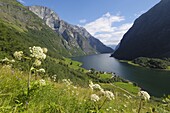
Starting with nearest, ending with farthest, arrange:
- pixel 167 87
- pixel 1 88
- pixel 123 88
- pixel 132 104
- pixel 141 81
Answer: pixel 1 88 < pixel 132 104 < pixel 167 87 < pixel 123 88 < pixel 141 81

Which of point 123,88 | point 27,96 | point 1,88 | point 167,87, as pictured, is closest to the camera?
point 27,96

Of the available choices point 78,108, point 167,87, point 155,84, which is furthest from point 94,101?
point 155,84

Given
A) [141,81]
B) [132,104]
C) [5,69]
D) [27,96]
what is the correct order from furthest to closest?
[141,81] → [132,104] → [5,69] → [27,96]

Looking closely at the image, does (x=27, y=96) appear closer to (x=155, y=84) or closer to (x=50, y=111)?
(x=50, y=111)

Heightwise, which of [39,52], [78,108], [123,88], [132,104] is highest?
[39,52]

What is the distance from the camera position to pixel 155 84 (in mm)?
137125

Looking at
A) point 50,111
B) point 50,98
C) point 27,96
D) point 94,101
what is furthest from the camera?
point 50,98

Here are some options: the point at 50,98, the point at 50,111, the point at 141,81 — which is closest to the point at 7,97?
the point at 50,111

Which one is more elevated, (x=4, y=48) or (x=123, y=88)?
(x=4, y=48)

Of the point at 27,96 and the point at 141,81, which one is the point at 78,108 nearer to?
the point at 27,96

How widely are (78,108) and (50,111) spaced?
1.33 m

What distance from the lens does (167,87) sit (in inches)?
4951

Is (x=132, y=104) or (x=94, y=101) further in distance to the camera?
(x=132, y=104)

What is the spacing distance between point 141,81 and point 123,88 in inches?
842
